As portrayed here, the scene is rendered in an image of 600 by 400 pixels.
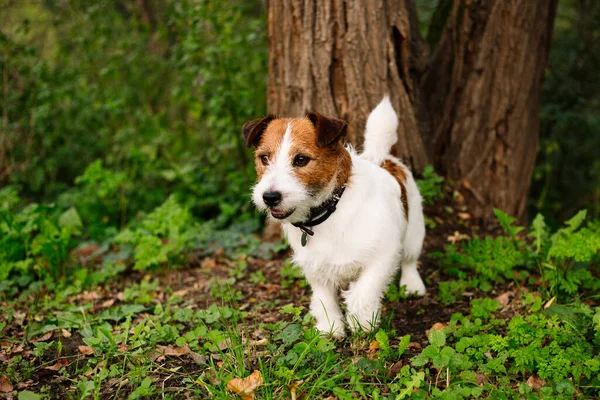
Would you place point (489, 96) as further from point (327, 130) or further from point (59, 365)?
point (59, 365)

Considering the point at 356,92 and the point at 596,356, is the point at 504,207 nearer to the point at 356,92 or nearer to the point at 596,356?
the point at 356,92

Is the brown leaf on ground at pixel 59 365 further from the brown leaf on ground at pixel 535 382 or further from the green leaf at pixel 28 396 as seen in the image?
the brown leaf on ground at pixel 535 382

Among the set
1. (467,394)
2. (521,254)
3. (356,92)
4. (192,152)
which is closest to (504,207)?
(521,254)

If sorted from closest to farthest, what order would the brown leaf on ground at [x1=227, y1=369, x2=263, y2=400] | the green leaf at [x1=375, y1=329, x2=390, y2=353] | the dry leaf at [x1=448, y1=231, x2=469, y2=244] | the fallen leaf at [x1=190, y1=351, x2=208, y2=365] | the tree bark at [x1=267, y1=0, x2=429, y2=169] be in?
the brown leaf on ground at [x1=227, y1=369, x2=263, y2=400], the green leaf at [x1=375, y1=329, x2=390, y2=353], the fallen leaf at [x1=190, y1=351, x2=208, y2=365], the tree bark at [x1=267, y1=0, x2=429, y2=169], the dry leaf at [x1=448, y1=231, x2=469, y2=244]

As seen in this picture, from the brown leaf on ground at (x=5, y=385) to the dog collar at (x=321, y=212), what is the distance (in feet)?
6.26

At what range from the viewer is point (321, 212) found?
10.5ft

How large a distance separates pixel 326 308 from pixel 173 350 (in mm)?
1048

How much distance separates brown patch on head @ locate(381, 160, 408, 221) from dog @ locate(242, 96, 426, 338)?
1.04ft

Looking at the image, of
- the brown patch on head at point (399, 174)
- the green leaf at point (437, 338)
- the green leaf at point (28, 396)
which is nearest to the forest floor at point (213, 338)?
the green leaf at point (28, 396)

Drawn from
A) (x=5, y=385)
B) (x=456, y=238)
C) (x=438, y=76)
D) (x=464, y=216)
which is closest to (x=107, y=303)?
(x=5, y=385)

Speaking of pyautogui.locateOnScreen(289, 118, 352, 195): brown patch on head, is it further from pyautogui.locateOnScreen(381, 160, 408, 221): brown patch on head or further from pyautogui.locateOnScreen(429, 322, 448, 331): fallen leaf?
pyautogui.locateOnScreen(429, 322, 448, 331): fallen leaf

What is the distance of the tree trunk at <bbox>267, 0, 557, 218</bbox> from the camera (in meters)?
4.53

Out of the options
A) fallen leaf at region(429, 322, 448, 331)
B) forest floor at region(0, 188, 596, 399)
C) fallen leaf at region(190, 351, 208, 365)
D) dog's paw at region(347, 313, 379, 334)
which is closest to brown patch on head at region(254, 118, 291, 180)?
forest floor at region(0, 188, 596, 399)

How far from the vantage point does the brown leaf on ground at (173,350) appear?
3285 mm
